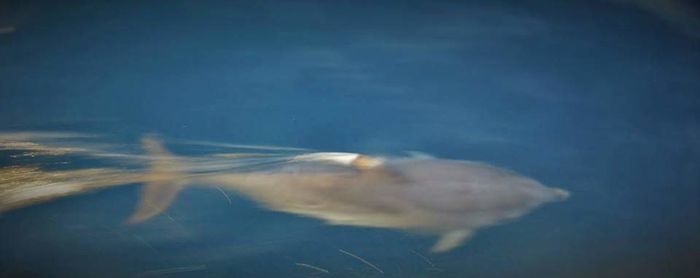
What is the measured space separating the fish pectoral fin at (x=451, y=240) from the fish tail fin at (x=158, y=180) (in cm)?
82

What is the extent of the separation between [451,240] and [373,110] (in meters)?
0.49

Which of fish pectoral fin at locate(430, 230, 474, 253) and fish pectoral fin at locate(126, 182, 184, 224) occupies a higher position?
fish pectoral fin at locate(126, 182, 184, 224)

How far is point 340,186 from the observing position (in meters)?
1.72

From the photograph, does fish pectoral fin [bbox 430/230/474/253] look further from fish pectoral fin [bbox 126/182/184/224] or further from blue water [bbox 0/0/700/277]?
fish pectoral fin [bbox 126/182/184/224]

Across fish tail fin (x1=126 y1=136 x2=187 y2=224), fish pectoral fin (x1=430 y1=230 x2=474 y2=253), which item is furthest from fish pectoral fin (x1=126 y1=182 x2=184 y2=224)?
fish pectoral fin (x1=430 y1=230 x2=474 y2=253)

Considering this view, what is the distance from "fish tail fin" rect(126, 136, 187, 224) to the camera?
1648 mm


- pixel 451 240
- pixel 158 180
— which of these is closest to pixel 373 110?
pixel 451 240

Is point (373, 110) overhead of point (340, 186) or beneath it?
overhead

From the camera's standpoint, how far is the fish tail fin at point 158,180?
1648 mm

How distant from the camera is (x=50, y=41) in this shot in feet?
5.49

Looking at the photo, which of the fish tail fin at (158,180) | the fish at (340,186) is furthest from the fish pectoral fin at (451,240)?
the fish tail fin at (158,180)

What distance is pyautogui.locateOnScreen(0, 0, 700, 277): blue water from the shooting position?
1650mm

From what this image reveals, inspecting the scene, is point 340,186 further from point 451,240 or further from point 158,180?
point 158,180

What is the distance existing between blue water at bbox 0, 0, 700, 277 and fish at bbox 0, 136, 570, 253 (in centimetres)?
3
